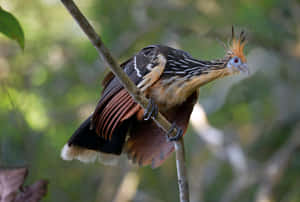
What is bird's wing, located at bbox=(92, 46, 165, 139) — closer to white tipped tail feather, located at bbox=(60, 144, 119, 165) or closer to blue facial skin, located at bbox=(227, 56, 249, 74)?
white tipped tail feather, located at bbox=(60, 144, 119, 165)

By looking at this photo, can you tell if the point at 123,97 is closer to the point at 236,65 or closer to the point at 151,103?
the point at 151,103

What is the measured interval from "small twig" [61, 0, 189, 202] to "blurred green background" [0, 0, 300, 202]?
2690mm

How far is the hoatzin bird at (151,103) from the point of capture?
2.67m

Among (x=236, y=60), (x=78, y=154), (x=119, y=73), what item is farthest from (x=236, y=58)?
(x=78, y=154)

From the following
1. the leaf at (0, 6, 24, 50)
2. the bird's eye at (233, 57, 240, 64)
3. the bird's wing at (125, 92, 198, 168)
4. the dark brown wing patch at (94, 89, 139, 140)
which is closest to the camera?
the leaf at (0, 6, 24, 50)

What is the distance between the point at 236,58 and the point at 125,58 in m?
3.29

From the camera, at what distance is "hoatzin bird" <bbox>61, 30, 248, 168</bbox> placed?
8.76ft

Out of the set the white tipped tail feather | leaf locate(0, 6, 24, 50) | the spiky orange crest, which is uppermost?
leaf locate(0, 6, 24, 50)

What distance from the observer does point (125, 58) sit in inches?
237

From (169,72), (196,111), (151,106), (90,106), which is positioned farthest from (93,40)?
(90,106)

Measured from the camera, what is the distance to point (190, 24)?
235 inches

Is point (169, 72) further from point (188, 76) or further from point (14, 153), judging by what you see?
point (14, 153)

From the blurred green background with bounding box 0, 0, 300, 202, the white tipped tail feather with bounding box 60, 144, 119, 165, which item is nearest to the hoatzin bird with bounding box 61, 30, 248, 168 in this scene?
the white tipped tail feather with bounding box 60, 144, 119, 165

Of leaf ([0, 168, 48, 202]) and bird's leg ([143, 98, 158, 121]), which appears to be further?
bird's leg ([143, 98, 158, 121])
